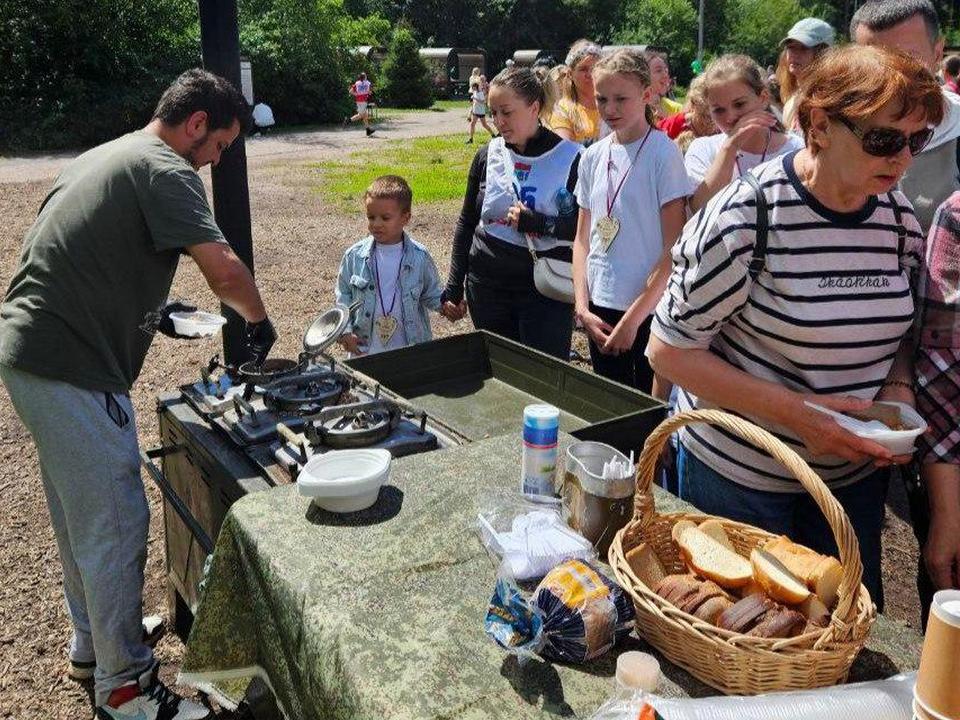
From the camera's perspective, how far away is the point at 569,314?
13.2 feet

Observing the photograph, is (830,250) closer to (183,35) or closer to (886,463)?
(886,463)

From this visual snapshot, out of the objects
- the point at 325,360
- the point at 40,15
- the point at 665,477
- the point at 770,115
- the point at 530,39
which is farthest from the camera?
the point at 530,39

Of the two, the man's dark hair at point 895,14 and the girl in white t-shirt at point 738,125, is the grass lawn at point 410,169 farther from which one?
the man's dark hair at point 895,14

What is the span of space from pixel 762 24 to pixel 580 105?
5012 centimetres

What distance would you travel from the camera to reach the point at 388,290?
387 cm

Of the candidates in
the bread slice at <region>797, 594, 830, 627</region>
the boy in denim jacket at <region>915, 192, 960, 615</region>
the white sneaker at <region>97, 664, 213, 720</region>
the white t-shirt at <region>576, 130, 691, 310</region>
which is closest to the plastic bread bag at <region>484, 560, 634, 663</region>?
the bread slice at <region>797, 594, 830, 627</region>

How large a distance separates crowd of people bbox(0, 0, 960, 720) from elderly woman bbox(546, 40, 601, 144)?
960mm

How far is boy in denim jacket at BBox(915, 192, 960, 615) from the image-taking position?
195cm

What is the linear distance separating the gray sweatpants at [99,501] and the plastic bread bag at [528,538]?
139 cm

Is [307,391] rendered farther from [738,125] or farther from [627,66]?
[738,125]

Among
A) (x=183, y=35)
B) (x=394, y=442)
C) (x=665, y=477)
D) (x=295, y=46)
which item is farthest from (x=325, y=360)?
(x=295, y=46)

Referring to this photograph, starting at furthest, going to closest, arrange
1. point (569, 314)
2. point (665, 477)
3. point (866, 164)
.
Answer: point (569, 314)
point (665, 477)
point (866, 164)

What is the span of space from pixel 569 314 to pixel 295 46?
23690 millimetres

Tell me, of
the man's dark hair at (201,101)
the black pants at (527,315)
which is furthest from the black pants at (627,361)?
the man's dark hair at (201,101)
